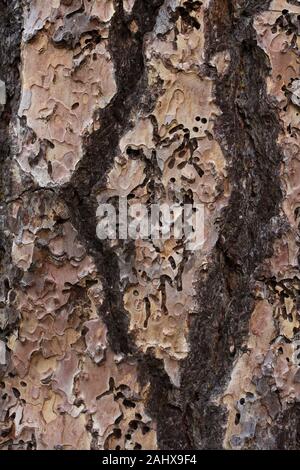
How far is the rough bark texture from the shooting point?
982 mm

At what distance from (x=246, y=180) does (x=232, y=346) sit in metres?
0.20

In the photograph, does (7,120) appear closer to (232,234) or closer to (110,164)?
(110,164)

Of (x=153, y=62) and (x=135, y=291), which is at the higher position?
(x=153, y=62)

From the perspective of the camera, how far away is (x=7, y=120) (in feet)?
3.34

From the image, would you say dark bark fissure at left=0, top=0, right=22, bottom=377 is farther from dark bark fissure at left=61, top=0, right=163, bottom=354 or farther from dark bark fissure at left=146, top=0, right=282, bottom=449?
dark bark fissure at left=146, top=0, right=282, bottom=449

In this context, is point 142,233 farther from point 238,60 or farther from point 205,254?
point 238,60

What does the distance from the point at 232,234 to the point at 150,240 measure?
0.10 meters

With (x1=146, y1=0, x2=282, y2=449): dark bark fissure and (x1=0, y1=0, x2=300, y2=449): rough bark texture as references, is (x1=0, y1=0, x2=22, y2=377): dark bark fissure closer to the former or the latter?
(x1=0, y1=0, x2=300, y2=449): rough bark texture

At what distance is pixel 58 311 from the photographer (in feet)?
3.24

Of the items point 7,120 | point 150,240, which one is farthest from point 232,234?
point 7,120

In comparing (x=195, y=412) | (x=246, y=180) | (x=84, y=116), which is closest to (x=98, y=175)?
(x=84, y=116)

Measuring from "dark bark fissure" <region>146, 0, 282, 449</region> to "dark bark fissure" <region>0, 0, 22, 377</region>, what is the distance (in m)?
0.21

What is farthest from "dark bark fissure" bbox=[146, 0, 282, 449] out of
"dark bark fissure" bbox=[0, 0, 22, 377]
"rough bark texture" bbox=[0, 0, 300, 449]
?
"dark bark fissure" bbox=[0, 0, 22, 377]

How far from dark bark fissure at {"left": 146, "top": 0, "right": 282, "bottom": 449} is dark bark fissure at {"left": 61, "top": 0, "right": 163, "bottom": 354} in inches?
3.3
